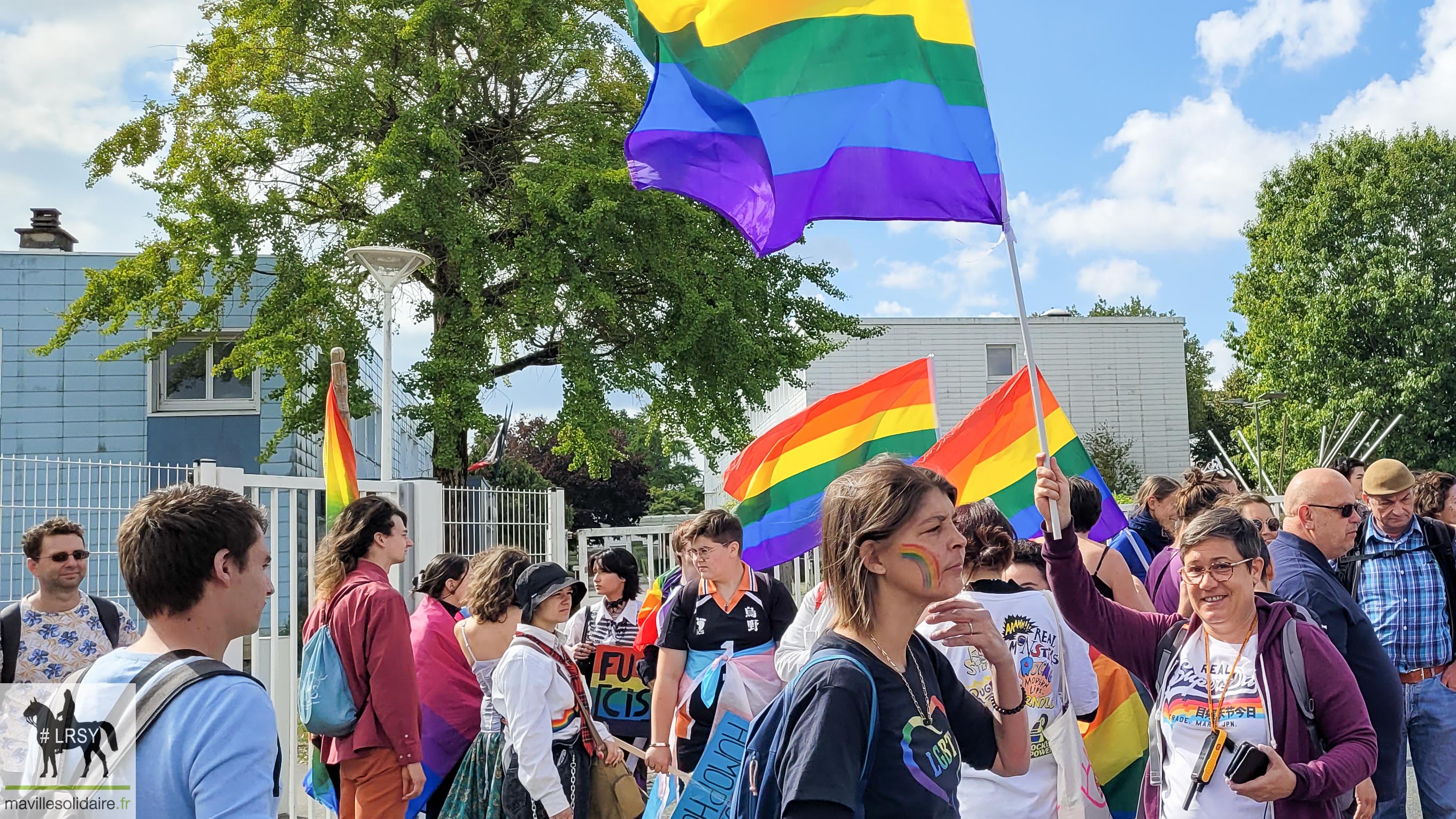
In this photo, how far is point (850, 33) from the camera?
4.23 meters

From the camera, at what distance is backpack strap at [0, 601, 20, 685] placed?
620 cm

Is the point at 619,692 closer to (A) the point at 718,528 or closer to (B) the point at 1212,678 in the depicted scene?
(A) the point at 718,528

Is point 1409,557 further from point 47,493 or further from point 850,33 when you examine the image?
point 47,493

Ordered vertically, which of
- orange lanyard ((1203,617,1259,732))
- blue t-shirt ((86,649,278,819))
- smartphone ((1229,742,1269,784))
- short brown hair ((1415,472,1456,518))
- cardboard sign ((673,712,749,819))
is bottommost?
cardboard sign ((673,712,749,819))

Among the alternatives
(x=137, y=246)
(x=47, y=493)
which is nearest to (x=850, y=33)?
(x=47, y=493)

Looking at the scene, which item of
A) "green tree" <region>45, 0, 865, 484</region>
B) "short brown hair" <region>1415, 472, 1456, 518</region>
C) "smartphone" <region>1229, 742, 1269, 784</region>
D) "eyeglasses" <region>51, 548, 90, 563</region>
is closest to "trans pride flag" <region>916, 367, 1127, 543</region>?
"smartphone" <region>1229, 742, 1269, 784</region>

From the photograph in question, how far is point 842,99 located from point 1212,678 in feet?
7.95

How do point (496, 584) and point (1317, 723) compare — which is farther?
point (496, 584)

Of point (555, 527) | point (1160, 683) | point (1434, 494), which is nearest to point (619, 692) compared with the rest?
point (1160, 683)

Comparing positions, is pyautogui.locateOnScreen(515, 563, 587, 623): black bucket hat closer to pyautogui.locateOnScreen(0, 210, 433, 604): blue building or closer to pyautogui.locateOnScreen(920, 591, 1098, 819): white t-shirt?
pyautogui.locateOnScreen(920, 591, 1098, 819): white t-shirt

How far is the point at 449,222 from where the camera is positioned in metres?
17.9

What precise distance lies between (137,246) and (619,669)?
16.4 m

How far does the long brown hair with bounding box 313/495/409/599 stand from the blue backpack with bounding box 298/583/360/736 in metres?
0.29

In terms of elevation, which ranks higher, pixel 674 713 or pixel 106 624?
pixel 106 624
